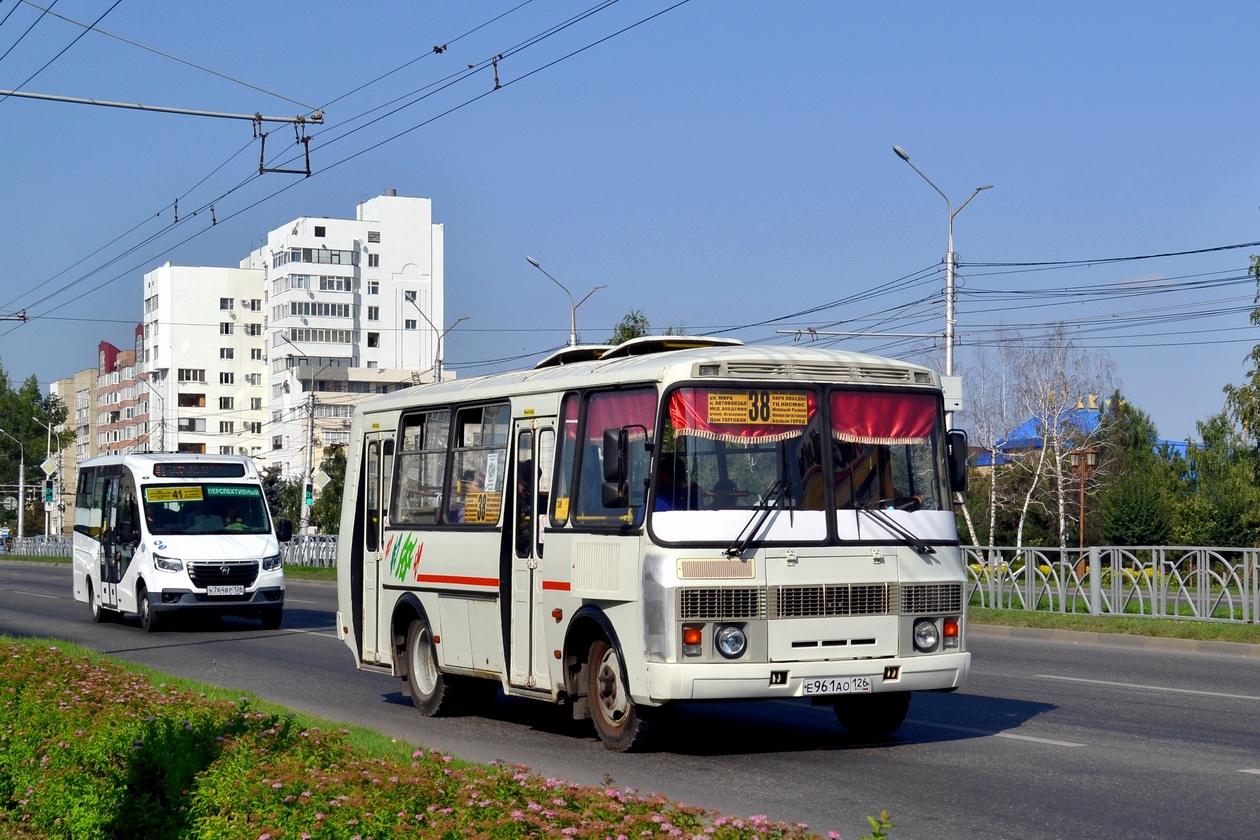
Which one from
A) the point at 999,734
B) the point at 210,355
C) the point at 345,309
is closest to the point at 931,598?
the point at 999,734

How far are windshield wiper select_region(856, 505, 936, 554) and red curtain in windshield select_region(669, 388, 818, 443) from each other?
0.72 m

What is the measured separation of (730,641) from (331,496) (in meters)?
55.9

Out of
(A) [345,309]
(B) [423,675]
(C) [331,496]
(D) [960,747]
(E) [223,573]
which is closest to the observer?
(D) [960,747]

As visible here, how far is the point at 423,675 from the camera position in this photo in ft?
46.3

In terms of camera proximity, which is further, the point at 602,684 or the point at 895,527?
the point at 602,684

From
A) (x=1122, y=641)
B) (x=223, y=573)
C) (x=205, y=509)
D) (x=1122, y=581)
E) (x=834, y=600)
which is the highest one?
(x=205, y=509)

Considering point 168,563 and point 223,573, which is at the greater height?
point 168,563

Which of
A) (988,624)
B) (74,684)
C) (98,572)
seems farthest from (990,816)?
(98,572)

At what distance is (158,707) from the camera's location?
10.7 metres

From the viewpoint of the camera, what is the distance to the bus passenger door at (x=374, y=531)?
1482cm

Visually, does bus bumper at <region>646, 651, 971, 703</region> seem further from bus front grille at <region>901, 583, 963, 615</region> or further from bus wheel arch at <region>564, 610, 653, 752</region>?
bus wheel arch at <region>564, 610, 653, 752</region>

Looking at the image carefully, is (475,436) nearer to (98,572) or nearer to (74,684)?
(74,684)

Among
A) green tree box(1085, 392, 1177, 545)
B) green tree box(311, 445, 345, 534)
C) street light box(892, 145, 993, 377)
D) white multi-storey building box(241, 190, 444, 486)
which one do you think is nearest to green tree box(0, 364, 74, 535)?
white multi-storey building box(241, 190, 444, 486)

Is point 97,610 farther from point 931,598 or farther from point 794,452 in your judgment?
point 931,598
